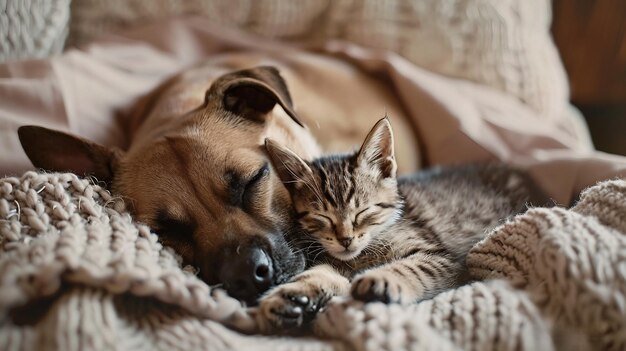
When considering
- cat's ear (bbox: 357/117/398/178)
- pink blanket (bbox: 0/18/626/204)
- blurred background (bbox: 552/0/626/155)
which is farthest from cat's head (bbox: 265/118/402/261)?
blurred background (bbox: 552/0/626/155)

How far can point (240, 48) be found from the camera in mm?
1921

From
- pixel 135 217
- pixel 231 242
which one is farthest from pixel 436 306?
pixel 135 217

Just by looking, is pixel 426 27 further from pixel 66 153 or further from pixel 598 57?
pixel 66 153

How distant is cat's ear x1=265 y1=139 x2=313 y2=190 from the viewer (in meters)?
1.19

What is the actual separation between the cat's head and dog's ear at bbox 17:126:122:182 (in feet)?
1.27

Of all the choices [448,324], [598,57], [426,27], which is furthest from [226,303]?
[598,57]

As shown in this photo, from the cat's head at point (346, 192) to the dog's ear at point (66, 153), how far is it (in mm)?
388

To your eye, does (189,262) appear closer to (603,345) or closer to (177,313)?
(177,313)

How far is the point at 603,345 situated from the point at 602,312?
0.05m

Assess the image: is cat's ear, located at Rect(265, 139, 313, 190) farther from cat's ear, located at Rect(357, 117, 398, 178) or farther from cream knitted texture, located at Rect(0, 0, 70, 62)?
cream knitted texture, located at Rect(0, 0, 70, 62)

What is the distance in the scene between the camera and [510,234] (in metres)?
1.06

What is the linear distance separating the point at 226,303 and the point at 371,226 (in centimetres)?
38

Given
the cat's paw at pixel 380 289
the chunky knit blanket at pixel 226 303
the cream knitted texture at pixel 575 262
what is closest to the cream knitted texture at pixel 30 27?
the chunky knit blanket at pixel 226 303

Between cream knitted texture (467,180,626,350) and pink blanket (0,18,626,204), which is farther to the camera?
pink blanket (0,18,626,204)
